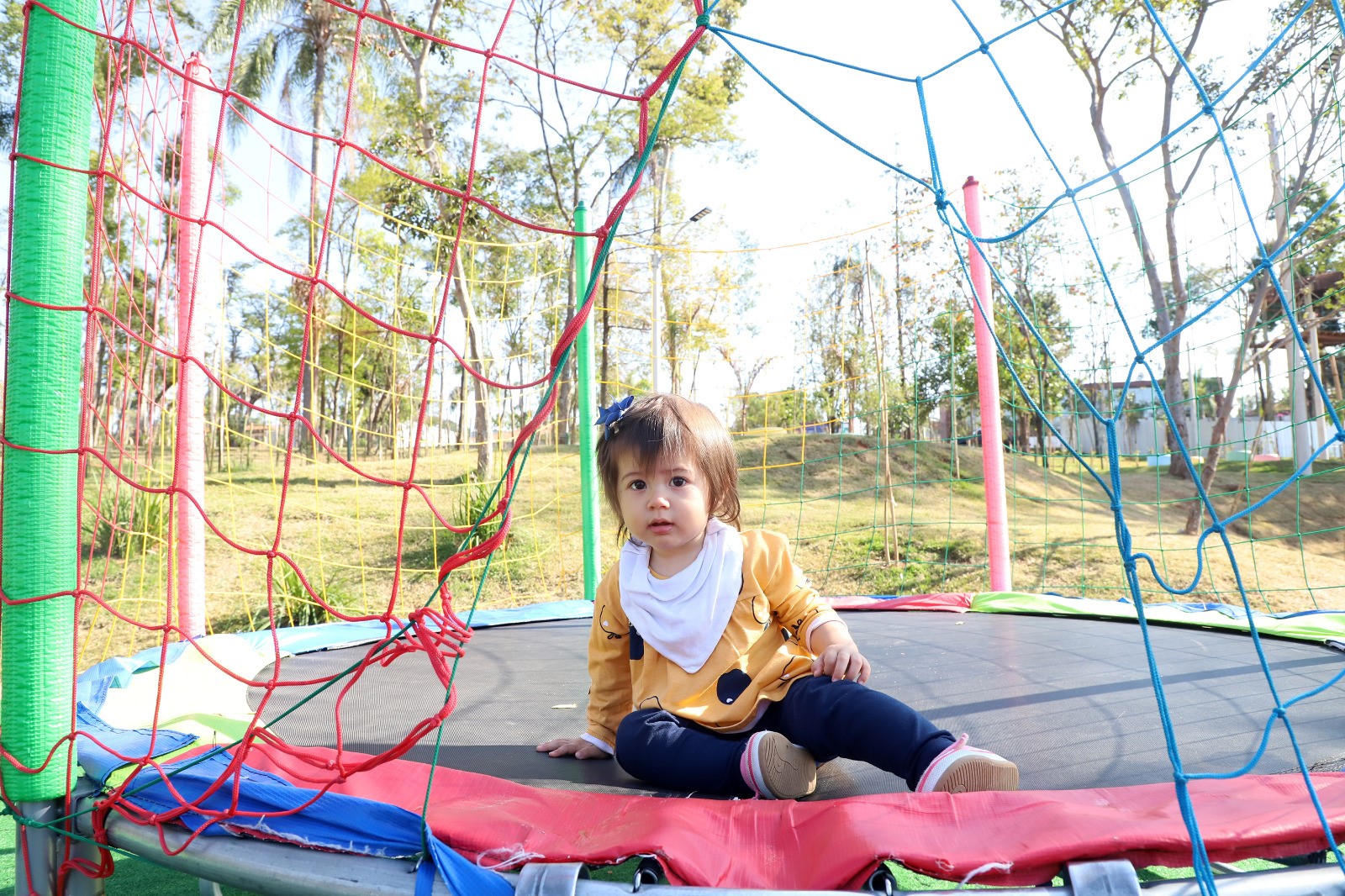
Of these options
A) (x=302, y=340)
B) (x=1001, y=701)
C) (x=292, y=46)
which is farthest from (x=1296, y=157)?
(x=292, y=46)

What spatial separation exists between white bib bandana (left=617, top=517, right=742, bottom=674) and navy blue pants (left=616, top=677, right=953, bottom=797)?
113 millimetres

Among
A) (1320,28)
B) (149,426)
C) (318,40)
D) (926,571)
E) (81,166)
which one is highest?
(318,40)

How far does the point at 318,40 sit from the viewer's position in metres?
11.3

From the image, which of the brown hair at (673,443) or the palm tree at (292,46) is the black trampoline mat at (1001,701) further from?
the palm tree at (292,46)

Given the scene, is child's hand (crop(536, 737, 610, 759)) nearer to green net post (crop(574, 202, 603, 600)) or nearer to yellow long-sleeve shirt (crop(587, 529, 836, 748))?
yellow long-sleeve shirt (crop(587, 529, 836, 748))

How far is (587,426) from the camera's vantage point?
3.21 m

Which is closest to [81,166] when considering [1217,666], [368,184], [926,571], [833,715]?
[833,715]

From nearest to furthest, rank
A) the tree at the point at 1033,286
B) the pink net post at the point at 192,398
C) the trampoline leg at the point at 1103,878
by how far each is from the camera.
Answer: the trampoline leg at the point at 1103,878, the pink net post at the point at 192,398, the tree at the point at 1033,286

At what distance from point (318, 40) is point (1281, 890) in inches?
515

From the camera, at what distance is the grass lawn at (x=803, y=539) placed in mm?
5301

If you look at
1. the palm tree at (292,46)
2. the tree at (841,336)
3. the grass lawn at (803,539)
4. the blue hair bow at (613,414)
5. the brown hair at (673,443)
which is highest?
the palm tree at (292,46)

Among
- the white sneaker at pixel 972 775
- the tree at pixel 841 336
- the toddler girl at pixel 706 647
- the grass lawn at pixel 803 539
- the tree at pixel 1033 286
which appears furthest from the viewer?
the tree at pixel 1033 286

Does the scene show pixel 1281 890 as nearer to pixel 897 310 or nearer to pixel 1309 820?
pixel 1309 820

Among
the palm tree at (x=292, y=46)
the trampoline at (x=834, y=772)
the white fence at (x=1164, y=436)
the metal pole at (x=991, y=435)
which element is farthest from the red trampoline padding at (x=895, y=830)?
the palm tree at (x=292, y=46)
